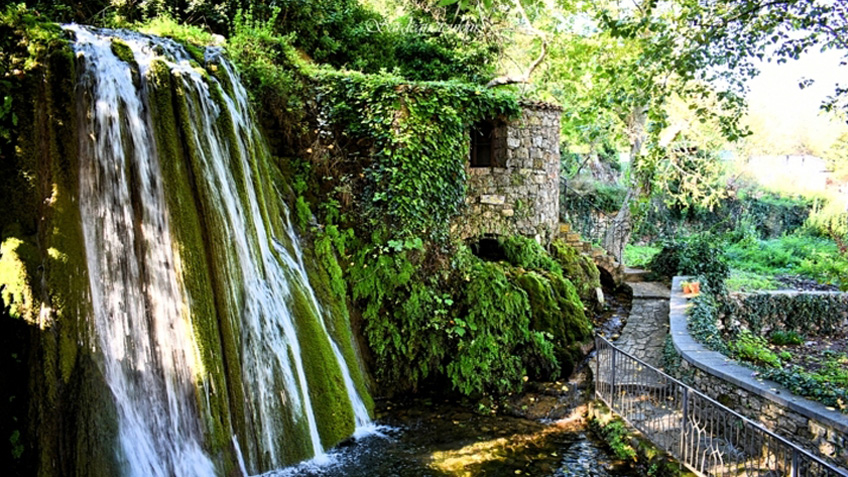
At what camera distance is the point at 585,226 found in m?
17.5

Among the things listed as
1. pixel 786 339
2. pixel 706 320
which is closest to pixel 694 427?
pixel 706 320

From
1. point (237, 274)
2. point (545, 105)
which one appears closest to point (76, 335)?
point (237, 274)

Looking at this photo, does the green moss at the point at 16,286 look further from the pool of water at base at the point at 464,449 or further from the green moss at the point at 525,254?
the green moss at the point at 525,254

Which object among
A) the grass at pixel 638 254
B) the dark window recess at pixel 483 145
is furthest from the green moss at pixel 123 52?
the grass at pixel 638 254

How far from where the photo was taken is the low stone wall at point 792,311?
11.4 metres

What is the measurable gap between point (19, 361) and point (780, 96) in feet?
131

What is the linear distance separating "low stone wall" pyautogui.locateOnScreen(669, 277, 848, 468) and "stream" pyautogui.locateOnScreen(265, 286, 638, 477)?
4.87 ft

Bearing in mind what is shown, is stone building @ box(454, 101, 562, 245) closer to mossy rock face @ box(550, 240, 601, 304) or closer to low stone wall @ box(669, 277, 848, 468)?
mossy rock face @ box(550, 240, 601, 304)

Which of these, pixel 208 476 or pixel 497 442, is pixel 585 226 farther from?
pixel 208 476

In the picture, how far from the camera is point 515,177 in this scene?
36.1 feet

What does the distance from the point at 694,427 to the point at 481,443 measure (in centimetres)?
226

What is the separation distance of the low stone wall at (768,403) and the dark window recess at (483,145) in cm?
538

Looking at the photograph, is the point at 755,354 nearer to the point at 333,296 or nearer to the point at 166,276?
the point at 333,296

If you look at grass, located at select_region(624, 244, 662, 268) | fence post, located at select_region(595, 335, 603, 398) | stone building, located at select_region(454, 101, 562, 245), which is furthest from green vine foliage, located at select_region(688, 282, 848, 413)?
grass, located at select_region(624, 244, 662, 268)
